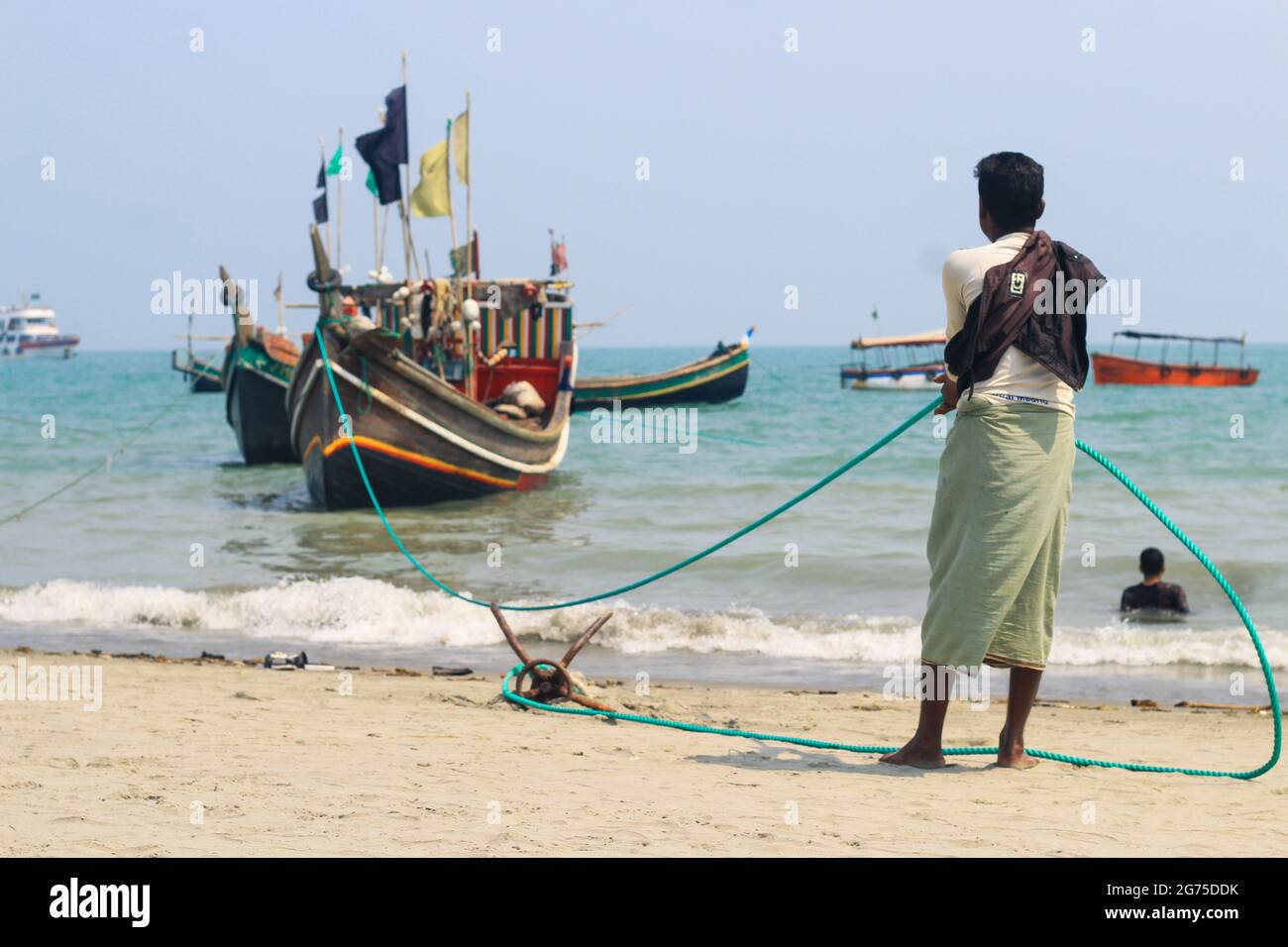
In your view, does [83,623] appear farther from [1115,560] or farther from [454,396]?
[1115,560]

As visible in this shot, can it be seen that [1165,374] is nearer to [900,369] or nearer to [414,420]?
[900,369]

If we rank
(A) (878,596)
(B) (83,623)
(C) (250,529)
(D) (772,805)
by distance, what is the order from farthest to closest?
(C) (250,529) < (A) (878,596) < (B) (83,623) < (D) (772,805)

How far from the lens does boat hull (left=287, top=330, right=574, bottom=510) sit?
1622 centimetres

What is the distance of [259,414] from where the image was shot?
2531 centimetres

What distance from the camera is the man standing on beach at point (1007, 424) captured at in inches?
175

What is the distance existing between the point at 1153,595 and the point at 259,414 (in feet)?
61.5

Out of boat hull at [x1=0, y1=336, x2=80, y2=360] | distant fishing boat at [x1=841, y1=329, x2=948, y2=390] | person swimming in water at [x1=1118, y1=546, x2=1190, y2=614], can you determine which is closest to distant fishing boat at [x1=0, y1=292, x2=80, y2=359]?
boat hull at [x1=0, y1=336, x2=80, y2=360]

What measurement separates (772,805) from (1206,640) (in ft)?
19.4

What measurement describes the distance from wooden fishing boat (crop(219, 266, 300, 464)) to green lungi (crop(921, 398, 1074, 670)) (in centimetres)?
2117

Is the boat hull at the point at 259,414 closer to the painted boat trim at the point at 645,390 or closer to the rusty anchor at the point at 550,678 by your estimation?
the painted boat trim at the point at 645,390

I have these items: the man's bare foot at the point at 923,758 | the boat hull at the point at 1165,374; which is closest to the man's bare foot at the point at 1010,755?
the man's bare foot at the point at 923,758

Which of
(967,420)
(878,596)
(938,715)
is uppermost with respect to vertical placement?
(967,420)
